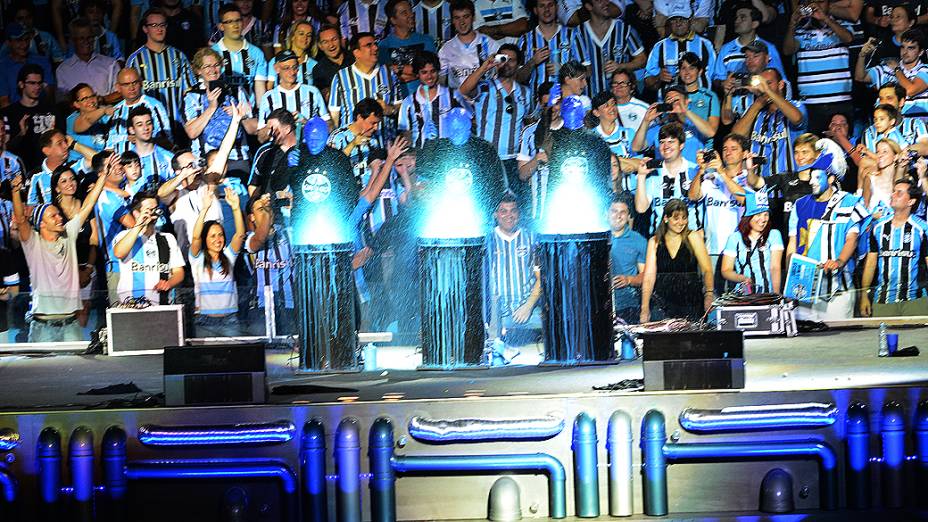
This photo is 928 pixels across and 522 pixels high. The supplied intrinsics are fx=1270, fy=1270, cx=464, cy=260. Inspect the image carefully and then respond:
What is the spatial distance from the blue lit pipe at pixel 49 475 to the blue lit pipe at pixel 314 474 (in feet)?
3.12

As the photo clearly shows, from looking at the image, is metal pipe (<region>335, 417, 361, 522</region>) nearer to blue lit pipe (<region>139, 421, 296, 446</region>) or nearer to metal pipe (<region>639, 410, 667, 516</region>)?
blue lit pipe (<region>139, 421, 296, 446</region>)

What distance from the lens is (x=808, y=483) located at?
5.01m

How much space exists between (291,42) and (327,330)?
337 centimetres

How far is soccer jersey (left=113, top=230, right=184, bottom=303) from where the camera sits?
8.88 meters

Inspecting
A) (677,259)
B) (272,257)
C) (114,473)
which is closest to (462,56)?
(272,257)

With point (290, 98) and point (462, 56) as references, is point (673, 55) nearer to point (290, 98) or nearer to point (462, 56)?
point (462, 56)

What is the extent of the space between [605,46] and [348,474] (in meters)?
5.04

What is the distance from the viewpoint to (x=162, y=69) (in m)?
9.12

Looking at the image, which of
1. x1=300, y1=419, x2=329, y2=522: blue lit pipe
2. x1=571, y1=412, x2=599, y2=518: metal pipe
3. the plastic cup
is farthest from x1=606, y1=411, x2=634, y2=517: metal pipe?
the plastic cup

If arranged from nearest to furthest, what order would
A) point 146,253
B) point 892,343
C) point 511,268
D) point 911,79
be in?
point 892,343 < point 511,268 < point 146,253 < point 911,79

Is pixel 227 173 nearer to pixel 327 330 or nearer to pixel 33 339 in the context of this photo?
pixel 33 339

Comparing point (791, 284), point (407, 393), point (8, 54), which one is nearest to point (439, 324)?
point (407, 393)

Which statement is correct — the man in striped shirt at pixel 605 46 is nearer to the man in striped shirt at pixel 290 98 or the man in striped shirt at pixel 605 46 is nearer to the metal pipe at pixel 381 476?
the man in striped shirt at pixel 290 98

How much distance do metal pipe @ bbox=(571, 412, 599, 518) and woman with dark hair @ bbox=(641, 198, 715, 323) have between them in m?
2.09
